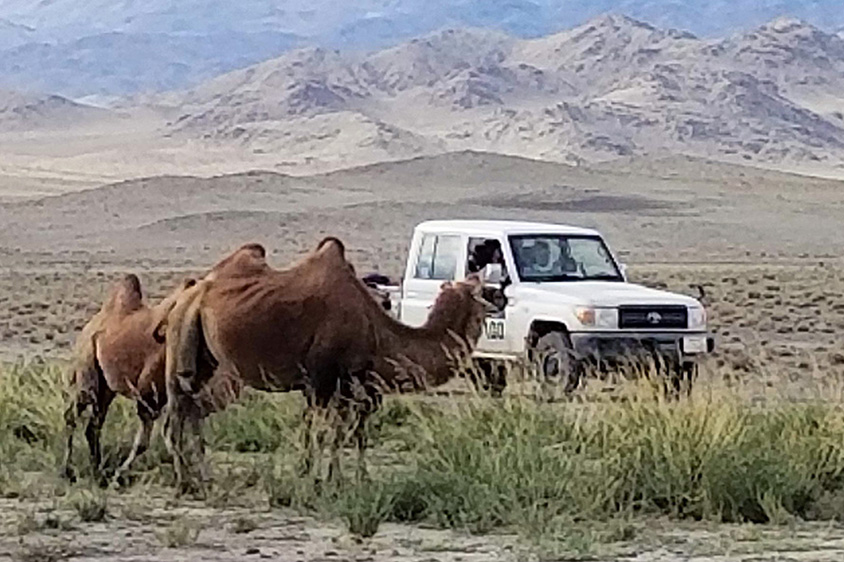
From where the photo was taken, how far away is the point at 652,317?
19.6 metres

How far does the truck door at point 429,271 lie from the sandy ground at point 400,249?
3.17 metres

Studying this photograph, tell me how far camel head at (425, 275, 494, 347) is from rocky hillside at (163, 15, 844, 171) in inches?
4032

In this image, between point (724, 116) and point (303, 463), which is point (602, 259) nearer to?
point (303, 463)

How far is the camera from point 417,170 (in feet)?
298

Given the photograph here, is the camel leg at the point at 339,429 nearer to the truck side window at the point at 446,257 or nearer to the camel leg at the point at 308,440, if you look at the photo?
the camel leg at the point at 308,440

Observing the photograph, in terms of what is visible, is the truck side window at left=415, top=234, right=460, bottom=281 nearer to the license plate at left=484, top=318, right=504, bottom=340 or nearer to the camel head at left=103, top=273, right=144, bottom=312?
the license plate at left=484, top=318, right=504, bottom=340

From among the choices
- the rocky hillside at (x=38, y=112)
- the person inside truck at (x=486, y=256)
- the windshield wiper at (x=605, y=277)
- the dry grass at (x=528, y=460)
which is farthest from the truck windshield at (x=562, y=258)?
the rocky hillside at (x=38, y=112)

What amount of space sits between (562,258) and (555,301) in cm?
122

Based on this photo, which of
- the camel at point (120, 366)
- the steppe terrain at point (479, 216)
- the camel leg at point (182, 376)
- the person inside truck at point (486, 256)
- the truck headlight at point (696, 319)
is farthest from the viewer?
the person inside truck at point (486, 256)

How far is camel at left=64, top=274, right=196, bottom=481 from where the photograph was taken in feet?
44.3

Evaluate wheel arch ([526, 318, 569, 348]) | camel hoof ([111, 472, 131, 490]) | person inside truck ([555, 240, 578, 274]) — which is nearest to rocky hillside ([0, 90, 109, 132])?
person inside truck ([555, 240, 578, 274])

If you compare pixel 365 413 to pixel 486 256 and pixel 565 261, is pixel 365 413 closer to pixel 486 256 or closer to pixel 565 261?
pixel 486 256

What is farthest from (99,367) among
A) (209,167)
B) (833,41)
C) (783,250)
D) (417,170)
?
(833,41)

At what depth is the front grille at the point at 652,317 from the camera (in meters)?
19.5
